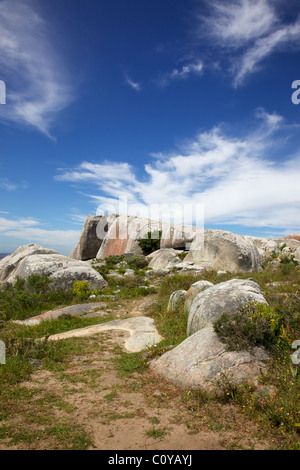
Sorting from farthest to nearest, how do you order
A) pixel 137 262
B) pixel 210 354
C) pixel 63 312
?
pixel 137 262
pixel 63 312
pixel 210 354

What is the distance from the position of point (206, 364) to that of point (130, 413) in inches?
72.2

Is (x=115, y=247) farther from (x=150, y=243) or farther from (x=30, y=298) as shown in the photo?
(x=30, y=298)

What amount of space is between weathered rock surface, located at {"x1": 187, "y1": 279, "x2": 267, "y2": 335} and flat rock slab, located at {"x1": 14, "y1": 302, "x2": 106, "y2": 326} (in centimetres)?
585

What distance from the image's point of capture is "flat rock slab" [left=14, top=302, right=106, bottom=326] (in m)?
11.2

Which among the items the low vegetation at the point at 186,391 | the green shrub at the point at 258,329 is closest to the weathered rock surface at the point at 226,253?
the low vegetation at the point at 186,391

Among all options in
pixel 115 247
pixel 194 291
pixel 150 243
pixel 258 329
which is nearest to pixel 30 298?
pixel 194 291

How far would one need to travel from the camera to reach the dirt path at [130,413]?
398 centimetres

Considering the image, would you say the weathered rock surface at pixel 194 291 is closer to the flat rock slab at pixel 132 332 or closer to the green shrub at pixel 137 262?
the flat rock slab at pixel 132 332

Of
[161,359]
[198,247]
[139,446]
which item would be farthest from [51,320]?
[198,247]

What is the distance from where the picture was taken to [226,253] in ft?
71.6

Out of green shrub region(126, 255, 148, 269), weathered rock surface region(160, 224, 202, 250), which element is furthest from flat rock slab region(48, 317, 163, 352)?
weathered rock surface region(160, 224, 202, 250)

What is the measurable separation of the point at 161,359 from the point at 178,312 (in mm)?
3529

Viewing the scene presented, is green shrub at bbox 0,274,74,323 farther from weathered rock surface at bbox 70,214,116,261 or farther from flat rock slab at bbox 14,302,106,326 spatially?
weathered rock surface at bbox 70,214,116,261

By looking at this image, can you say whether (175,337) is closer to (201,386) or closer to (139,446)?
(201,386)
